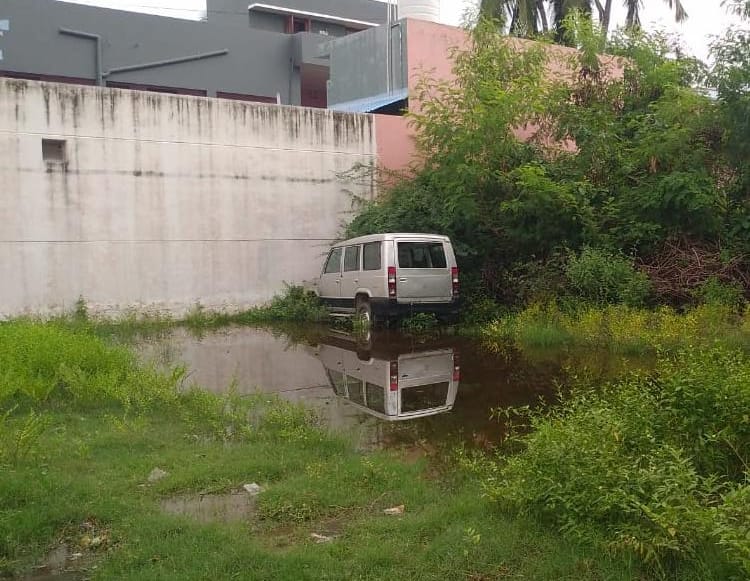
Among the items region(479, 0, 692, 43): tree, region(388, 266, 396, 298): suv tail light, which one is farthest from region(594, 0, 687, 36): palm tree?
region(388, 266, 396, 298): suv tail light

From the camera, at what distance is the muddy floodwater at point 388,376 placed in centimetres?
683

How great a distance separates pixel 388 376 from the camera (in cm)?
926

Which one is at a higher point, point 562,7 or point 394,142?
point 562,7

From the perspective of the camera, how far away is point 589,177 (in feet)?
45.1

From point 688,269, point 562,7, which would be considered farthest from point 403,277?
point 562,7

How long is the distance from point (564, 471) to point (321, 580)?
1.51m

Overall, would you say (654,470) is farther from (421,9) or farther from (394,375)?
(421,9)

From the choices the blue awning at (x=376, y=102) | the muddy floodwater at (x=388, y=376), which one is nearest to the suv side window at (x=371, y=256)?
the muddy floodwater at (x=388, y=376)

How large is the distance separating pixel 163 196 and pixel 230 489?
460 inches

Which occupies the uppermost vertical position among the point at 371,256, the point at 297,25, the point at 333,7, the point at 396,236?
the point at 333,7

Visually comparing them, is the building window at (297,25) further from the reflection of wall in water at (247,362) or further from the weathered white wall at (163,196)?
the reflection of wall in water at (247,362)

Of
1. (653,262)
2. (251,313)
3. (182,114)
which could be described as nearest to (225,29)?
(182,114)

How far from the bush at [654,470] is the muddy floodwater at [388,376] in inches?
70.7

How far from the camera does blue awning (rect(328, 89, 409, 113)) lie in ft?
59.7
